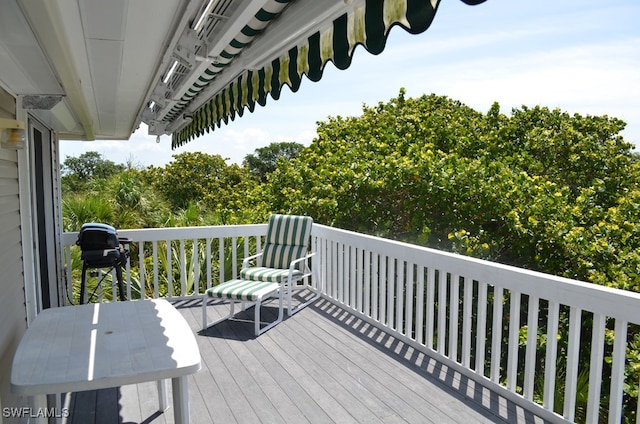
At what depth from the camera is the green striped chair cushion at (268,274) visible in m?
5.45

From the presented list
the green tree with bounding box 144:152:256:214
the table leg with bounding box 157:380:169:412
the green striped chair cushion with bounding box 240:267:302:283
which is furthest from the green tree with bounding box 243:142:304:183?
the table leg with bounding box 157:380:169:412

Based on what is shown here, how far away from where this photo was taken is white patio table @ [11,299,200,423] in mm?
2193

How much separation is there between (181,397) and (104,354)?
468 mm

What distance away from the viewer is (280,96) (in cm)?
310

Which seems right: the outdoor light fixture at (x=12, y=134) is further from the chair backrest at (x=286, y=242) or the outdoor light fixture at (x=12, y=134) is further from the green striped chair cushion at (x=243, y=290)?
the chair backrest at (x=286, y=242)

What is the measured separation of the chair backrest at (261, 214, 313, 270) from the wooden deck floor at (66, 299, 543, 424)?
1.37 metres

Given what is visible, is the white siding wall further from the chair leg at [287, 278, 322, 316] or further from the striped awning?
the chair leg at [287, 278, 322, 316]

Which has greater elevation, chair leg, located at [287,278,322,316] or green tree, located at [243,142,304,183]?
green tree, located at [243,142,304,183]

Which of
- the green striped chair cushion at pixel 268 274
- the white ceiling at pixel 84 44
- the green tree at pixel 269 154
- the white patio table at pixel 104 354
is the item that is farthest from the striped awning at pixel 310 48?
the green tree at pixel 269 154

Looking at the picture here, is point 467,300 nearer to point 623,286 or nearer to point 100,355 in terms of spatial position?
point 100,355

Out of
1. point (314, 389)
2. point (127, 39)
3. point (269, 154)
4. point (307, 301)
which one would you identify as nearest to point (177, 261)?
point (307, 301)

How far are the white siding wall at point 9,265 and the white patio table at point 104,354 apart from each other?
0.55ft

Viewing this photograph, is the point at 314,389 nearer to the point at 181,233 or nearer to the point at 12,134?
the point at 12,134

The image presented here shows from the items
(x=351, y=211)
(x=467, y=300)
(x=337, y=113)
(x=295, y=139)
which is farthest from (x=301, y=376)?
(x=295, y=139)
